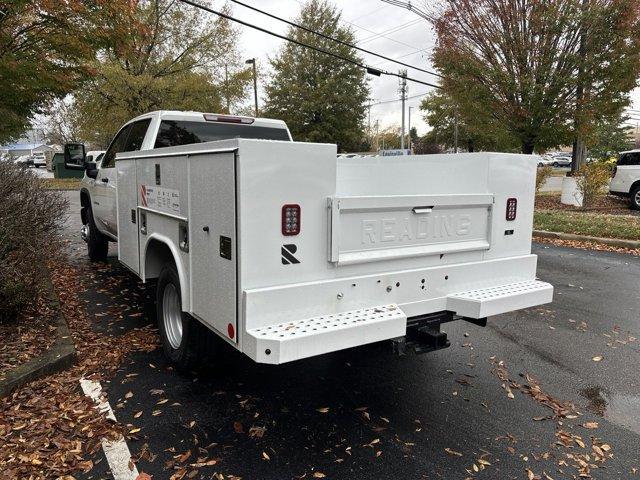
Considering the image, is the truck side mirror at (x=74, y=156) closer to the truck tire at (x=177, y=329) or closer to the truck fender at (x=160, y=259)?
the truck fender at (x=160, y=259)

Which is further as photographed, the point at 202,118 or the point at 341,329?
the point at 202,118

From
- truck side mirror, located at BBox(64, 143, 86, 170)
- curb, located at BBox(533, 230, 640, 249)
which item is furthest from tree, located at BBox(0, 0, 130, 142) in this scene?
curb, located at BBox(533, 230, 640, 249)

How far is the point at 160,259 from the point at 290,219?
2002 mm

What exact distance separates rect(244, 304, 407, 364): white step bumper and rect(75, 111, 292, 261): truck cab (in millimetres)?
3281

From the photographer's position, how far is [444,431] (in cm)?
338

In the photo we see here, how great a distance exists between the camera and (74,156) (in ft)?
24.4

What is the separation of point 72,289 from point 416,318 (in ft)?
16.0

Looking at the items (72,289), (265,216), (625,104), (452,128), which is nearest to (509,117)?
(625,104)

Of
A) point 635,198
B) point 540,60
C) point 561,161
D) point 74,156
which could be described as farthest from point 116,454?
point 561,161

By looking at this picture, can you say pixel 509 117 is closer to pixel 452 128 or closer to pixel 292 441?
pixel 292 441

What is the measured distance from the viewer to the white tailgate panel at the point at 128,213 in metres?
4.91

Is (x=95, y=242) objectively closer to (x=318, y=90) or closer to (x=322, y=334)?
(x=322, y=334)

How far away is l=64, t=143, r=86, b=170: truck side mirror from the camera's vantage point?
7367 millimetres

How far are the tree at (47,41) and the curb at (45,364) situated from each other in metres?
5.44
